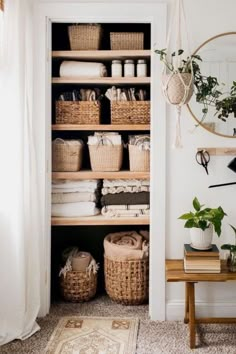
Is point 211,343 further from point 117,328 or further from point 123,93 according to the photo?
point 123,93

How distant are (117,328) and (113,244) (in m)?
0.61

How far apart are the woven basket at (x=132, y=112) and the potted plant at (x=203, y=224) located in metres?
0.81

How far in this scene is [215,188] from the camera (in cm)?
295

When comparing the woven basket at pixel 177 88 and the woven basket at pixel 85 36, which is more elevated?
the woven basket at pixel 85 36

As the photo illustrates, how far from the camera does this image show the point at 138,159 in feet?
10.3

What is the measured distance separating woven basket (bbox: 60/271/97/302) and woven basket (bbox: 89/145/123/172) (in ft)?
2.65

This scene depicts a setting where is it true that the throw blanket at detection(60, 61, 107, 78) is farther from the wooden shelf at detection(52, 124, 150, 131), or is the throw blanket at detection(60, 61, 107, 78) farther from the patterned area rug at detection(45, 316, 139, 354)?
the patterned area rug at detection(45, 316, 139, 354)

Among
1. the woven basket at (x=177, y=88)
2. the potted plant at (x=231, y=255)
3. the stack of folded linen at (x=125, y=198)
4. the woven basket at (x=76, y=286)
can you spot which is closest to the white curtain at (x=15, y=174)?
the woven basket at (x=76, y=286)

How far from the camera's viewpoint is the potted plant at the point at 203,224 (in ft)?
8.79

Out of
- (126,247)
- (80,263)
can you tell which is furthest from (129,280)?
(80,263)

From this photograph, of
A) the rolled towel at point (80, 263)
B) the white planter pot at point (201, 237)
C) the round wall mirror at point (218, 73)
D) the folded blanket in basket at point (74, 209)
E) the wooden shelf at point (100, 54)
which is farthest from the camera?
the rolled towel at point (80, 263)

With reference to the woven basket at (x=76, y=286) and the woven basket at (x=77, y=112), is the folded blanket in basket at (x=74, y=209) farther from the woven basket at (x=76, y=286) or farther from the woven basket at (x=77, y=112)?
the woven basket at (x=77, y=112)

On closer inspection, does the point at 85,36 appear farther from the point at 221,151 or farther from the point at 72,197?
the point at 221,151

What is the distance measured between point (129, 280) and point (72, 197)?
0.74 metres
